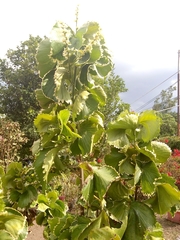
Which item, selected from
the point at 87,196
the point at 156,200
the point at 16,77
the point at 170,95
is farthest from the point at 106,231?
the point at 170,95

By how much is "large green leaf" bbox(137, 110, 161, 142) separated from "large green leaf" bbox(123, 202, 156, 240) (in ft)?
1.02

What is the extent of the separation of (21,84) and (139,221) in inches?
363

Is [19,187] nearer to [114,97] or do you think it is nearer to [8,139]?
[8,139]

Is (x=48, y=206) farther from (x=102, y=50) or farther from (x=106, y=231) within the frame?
(x=102, y=50)

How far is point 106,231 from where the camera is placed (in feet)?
3.57

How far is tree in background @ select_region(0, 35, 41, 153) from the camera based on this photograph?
9641 mm

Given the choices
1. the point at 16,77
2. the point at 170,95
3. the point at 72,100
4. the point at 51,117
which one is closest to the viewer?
the point at 51,117

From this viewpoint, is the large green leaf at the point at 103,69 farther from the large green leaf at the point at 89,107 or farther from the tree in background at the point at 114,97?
the tree in background at the point at 114,97

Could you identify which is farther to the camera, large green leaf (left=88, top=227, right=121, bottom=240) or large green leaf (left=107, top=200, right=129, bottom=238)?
large green leaf (left=107, top=200, right=129, bottom=238)

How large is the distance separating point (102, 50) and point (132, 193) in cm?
72

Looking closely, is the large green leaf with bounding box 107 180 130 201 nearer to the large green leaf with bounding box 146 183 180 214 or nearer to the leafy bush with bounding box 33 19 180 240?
the leafy bush with bounding box 33 19 180 240

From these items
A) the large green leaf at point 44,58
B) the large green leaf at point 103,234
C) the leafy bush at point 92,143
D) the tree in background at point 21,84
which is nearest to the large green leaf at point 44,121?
the leafy bush at point 92,143

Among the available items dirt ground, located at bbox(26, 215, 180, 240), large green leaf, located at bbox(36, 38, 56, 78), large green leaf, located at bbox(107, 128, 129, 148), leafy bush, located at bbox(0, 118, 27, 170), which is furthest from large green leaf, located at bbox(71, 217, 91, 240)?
leafy bush, located at bbox(0, 118, 27, 170)

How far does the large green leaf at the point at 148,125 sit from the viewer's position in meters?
1.28
